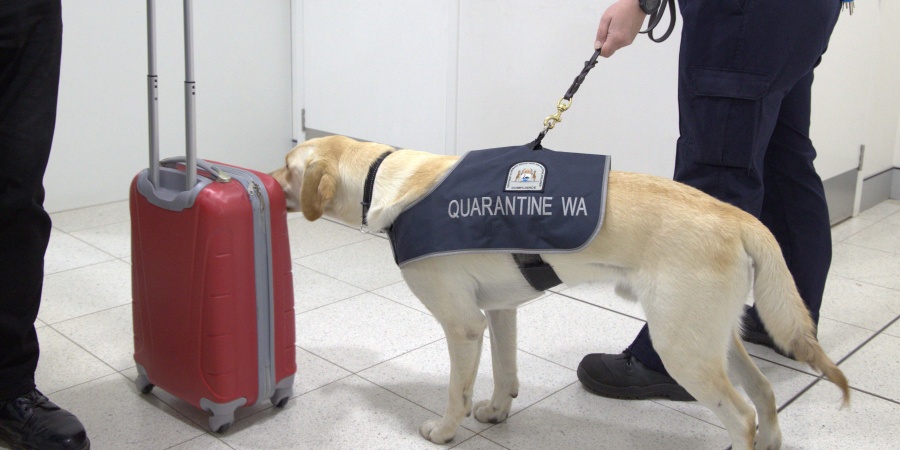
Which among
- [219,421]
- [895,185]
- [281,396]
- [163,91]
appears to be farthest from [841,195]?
[163,91]

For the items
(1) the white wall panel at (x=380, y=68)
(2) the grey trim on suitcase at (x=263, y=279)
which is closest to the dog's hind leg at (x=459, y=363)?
(2) the grey trim on suitcase at (x=263, y=279)

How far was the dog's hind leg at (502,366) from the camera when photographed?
1956mm

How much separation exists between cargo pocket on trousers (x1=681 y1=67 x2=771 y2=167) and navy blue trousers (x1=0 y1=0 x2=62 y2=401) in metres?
1.46

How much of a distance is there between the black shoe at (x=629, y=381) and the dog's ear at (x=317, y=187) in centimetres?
87

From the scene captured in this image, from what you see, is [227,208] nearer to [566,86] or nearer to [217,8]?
[566,86]

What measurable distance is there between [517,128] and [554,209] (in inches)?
75.6

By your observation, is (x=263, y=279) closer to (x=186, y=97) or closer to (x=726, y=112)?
(x=186, y=97)

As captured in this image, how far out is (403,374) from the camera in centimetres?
225

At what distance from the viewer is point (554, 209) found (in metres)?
1.58

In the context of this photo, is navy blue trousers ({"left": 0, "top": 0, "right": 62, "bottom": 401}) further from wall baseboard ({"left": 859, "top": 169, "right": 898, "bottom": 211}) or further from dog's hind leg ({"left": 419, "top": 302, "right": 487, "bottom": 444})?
wall baseboard ({"left": 859, "top": 169, "right": 898, "bottom": 211})

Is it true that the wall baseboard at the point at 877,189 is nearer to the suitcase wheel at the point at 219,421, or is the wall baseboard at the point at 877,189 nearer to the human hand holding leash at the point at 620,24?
the human hand holding leash at the point at 620,24

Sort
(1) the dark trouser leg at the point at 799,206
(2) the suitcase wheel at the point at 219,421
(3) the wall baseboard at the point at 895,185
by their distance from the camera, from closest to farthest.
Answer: (2) the suitcase wheel at the point at 219,421 < (1) the dark trouser leg at the point at 799,206 < (3) the wall baseboard at the point at 895,185

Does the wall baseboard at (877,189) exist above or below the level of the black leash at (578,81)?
below

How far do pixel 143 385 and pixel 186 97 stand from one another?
2.59 ft
